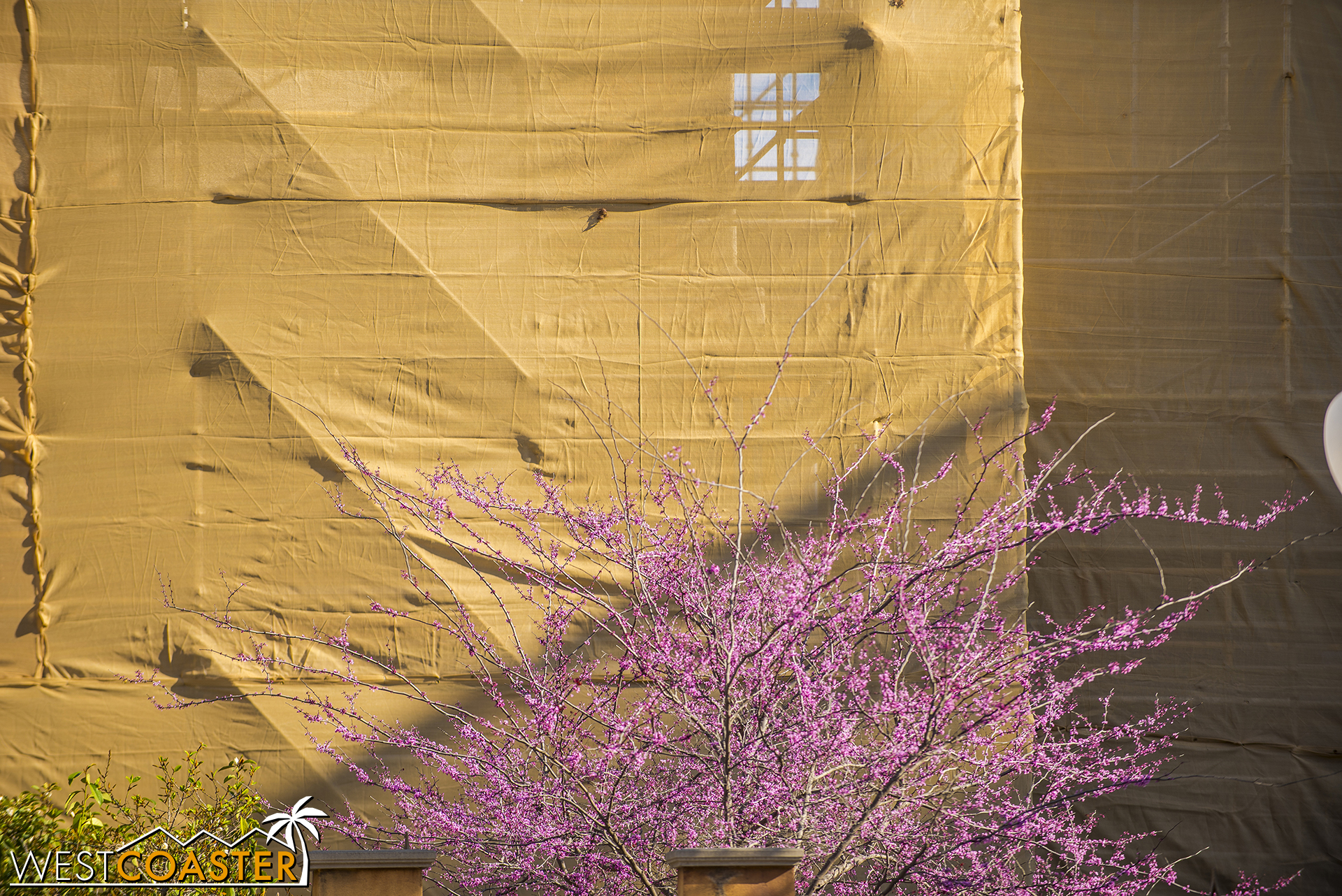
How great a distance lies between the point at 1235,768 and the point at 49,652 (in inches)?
156

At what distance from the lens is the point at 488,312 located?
11.1 feet

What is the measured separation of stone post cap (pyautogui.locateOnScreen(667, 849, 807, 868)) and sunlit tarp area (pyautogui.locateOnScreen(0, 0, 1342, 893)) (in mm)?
1571

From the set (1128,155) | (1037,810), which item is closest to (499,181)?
(1128,155)

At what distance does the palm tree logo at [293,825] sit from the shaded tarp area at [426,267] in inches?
21.8

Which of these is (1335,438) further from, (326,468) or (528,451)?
(326,468)

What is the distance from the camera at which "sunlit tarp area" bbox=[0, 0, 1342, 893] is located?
3.34 meters

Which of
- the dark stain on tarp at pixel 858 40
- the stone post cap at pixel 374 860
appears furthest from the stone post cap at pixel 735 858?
the dark stain on tarp at pixel 858 40

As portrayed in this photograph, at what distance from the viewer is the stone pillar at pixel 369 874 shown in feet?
6.95

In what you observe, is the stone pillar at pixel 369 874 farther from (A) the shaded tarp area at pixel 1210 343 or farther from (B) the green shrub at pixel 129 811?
(A) the shaded tarp area at pixel 1210 343

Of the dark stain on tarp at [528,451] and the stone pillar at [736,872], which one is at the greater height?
the dark stain on tarp at [528,451]

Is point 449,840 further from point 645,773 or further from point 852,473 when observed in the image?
point 852,473

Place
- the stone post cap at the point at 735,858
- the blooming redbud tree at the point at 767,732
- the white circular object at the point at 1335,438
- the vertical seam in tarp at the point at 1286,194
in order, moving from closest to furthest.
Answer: the stone post cap at the point at 735,858, the white circular object at the point at 1335,438, the blooming redbud tree at the point at 767,732, the vertical seam in tarp at the point at 1286,194

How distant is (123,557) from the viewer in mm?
3340

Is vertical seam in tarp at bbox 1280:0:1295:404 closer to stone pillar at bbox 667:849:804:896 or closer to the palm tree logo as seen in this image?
stone pillar at bbox 667:849:804:896
